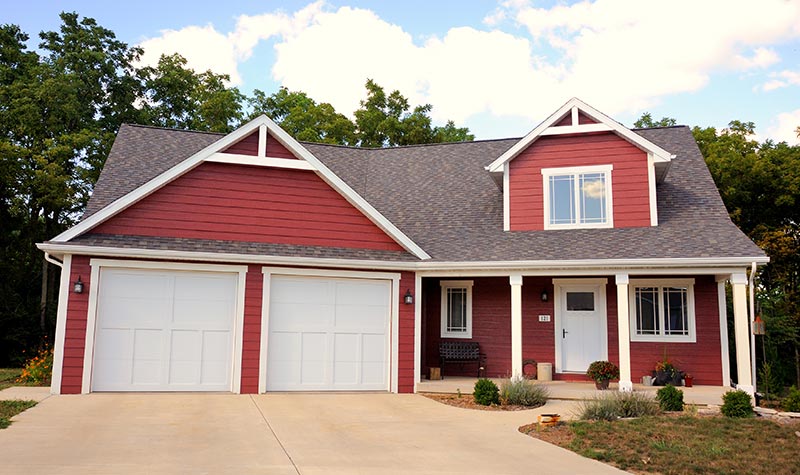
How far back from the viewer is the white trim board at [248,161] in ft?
39.9

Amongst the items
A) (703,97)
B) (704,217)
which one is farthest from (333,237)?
(703,97)

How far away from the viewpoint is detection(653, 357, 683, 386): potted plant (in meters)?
13.9

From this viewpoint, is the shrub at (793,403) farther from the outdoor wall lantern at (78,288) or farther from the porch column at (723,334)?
the outdoor wall lantern at (78,288)

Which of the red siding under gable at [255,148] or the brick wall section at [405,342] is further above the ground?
the red siding under gable at [255,148]

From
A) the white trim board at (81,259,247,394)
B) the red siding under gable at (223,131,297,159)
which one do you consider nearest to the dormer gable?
the red siding under gable at (223,131,297,159)

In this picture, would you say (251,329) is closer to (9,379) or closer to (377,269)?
(377,269)

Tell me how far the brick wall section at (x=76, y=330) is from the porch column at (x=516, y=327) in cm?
813

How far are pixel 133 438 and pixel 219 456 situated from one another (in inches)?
60.1

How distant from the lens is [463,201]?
16906 mm

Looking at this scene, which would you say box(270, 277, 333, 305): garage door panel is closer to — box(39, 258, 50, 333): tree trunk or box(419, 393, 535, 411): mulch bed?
box(419, 393, 535, 411): mulch bed

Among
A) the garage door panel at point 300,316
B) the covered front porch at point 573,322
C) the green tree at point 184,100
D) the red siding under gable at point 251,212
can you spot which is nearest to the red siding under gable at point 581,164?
the covered front porch at point 573,322

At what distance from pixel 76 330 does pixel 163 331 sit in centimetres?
148

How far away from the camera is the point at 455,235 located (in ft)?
50.0

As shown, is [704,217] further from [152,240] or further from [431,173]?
[152,240]
